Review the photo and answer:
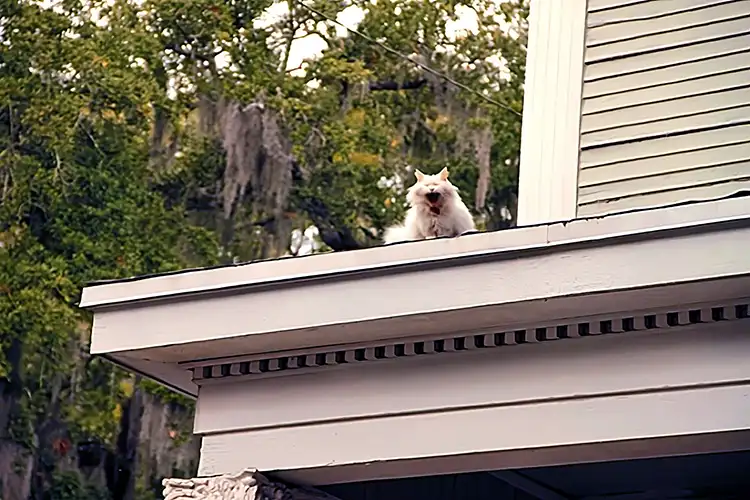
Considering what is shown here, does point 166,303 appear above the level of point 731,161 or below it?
below

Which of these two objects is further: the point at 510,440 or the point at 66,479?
the point at 66,479

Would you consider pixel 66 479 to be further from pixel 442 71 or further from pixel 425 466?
pixel 425 466

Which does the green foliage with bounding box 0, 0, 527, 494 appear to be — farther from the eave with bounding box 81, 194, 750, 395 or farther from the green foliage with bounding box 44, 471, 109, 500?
the eave with bounding box 81, 194, 750, 395

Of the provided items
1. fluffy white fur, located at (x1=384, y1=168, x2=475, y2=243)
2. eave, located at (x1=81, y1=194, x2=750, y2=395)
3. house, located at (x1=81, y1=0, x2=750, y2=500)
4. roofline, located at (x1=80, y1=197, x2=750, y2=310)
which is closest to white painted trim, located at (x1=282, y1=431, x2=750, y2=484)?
house, located at (x1=81, y1=0, x2=750, y2=500)

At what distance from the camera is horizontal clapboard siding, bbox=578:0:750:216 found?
5695 mm

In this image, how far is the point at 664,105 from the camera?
5902 millimetres

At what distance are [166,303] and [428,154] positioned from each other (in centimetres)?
1553

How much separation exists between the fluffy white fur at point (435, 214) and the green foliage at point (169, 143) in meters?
9.57

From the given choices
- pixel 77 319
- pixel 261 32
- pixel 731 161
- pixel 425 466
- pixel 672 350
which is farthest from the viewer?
pixel 261 32

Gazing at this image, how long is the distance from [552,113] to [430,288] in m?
1.73

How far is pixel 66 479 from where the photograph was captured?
16.2 m

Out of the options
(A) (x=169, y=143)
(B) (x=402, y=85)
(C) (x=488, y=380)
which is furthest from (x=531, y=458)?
(B) (x=402, y=85)

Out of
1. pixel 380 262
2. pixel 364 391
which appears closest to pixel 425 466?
pixel 364 391

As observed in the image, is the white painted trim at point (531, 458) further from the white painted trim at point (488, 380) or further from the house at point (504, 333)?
the white painted trim at point (488, 380)
